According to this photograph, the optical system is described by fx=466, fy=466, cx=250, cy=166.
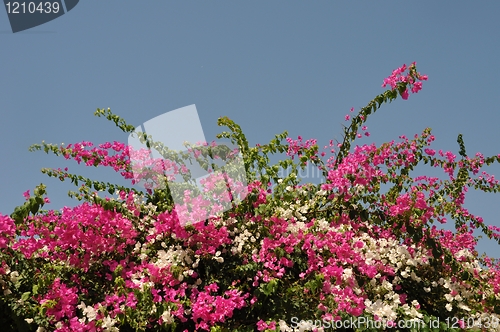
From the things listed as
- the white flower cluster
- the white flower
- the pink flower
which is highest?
the pink flower

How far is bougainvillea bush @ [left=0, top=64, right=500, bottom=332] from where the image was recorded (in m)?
4.00

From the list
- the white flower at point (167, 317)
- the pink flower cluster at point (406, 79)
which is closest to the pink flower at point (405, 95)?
the pink flower cluster at point (406, 79)

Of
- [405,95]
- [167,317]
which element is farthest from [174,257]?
[405,95]

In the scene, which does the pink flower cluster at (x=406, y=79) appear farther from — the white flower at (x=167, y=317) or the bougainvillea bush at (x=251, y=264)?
the white flower at (x=167, y=317)

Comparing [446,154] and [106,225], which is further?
[446,154]

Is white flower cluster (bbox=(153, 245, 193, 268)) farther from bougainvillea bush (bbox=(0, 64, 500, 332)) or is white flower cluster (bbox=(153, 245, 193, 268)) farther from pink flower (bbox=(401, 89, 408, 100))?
pink flower (bbox=(401, 89, 408, 100))

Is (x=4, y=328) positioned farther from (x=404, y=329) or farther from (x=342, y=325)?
(x=404, y=329)

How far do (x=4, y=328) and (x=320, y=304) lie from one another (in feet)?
10.1

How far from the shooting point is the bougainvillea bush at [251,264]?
13.1 feet

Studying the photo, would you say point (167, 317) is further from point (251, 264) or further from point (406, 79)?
point (406, 79)

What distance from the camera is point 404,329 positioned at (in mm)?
4293

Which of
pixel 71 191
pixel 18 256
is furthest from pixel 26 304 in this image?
pixel 71 191

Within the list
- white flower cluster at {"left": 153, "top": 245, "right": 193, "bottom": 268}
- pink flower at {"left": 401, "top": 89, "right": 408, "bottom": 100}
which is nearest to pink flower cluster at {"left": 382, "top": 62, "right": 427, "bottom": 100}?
pink flower at {"left": 401, "top": 89, "right": 408, "bottom": 100}

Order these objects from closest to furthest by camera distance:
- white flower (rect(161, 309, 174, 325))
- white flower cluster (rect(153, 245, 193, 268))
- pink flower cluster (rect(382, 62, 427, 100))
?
1. white flower (rect(161, 309, 174, 325))
2. white flower cluster (rect(153, 245, 193, 268))
3. pink flower cluster (rect(382, 62, 427, 100))
